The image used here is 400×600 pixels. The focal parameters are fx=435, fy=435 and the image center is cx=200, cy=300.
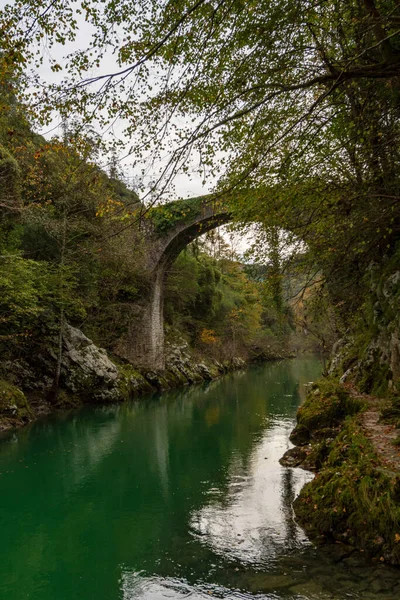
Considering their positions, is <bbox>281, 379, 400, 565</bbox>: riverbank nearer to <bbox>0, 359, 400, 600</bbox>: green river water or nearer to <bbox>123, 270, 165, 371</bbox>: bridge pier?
<bbox>0, 359, 400, 600</bbox>: green river water

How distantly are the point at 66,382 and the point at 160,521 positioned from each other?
32.6 feet

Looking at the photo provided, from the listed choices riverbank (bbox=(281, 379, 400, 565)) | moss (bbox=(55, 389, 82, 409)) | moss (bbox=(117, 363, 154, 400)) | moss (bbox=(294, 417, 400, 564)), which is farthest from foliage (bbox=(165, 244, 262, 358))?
moss (bbox=(294, 417, 400, 564))

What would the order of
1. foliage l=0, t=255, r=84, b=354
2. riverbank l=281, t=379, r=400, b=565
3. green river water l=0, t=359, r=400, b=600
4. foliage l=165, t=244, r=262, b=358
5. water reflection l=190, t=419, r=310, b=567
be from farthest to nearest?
foliage l=165, t=244, r=262, b=358 → foliage l=0, t=255, r=84, b=354 → water reflection l=190, t=419, r=310, b=567 → riverbank l=281, t=379, r=400, b=565 → green river water l=0, t=359, r=400, b=600

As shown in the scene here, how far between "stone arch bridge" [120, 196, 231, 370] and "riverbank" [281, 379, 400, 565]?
14.4 meters

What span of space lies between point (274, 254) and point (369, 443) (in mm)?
4336

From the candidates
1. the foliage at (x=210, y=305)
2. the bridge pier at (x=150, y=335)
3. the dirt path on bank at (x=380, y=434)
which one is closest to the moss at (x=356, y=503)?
the dirt path on bank at (x=380, y=434)

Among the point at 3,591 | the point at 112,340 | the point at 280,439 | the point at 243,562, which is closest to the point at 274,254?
the point at 280,439

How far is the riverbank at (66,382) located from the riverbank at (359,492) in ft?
27.1

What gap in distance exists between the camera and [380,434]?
18.9 feet

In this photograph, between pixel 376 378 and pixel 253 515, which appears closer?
pixel 253 515

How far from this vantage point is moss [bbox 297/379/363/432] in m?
7.96

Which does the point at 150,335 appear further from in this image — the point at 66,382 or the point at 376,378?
the point at 376,378

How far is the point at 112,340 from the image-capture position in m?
19.9

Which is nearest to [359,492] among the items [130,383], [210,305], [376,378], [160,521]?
[160,521]
